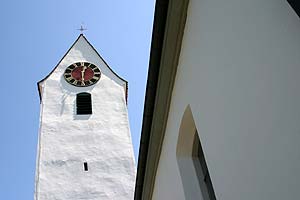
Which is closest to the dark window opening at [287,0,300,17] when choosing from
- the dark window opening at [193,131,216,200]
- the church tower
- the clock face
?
the dark window opening at [193,131,216,200]

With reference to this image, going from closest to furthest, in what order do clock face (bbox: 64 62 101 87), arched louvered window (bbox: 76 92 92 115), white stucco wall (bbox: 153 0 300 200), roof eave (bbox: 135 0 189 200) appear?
white stucco wall (bbox: 153 0 300 200) → roof eave (bbox: 135 0 189 200) → arched louvered window (bbox: 76 92 92 115) → clock face (bbox: 64 62 101 87)

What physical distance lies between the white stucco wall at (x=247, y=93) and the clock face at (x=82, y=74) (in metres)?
15.4

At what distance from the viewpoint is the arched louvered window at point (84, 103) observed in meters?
18.8

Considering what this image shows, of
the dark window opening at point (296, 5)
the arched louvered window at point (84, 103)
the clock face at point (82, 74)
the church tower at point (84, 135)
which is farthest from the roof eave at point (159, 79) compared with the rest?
the clock face at point (82, 74)

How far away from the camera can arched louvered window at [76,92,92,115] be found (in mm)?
18812

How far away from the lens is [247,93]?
11.5 ft

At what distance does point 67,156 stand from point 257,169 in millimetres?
13754

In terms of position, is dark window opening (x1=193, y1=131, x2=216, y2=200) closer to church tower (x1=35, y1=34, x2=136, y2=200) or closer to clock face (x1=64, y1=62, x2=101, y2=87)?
church tower (x1=35, y1=34, x2=136, y2=200)

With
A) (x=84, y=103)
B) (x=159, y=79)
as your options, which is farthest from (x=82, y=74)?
(x=159, y=79)

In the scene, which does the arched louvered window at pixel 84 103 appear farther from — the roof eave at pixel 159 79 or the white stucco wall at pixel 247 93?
the white stucco wall at pixel 247 93

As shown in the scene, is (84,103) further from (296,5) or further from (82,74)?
(296,5)

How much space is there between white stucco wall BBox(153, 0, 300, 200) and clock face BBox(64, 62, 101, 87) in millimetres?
15410

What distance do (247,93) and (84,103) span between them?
16240mm

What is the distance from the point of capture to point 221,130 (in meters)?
4.22
